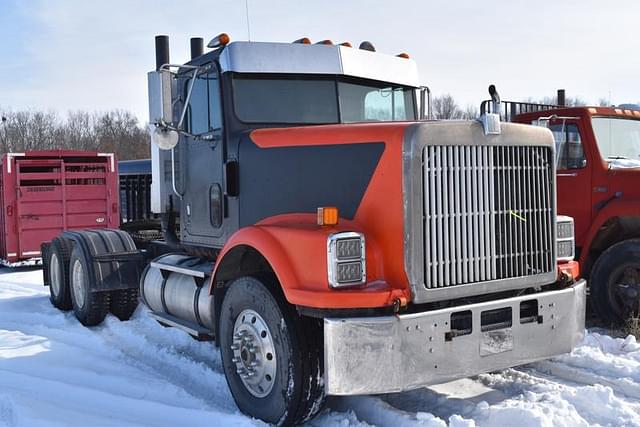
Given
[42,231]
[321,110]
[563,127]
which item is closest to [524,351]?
[321,110]

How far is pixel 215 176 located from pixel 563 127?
413cm

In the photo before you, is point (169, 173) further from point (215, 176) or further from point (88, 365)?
point (88, 365)

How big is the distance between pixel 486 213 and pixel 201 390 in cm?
251

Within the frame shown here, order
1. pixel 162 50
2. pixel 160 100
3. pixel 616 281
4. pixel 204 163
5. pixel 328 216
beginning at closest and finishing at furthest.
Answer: pixel 328 216, pixel 160 100, pixel 204 163, pixel 616 281, pixel 162 50

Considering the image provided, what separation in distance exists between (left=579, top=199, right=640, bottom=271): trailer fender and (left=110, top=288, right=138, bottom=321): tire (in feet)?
16.3

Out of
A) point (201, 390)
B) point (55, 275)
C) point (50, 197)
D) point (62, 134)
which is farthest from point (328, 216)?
point (62, 134)

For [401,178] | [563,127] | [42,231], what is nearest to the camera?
[401,178]

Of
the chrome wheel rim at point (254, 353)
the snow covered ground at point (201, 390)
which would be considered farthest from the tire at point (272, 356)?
the snow covered ground at point (201, 390)

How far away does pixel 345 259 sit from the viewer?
370 cm

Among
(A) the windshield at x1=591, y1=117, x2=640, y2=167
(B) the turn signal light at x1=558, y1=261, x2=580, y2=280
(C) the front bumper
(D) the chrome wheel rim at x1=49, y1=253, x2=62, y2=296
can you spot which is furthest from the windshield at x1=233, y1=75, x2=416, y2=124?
(D) the chrome wheel rim at x1=49, y1=253, x2=62, y2=296

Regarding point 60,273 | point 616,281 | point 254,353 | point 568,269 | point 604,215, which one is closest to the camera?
point 254,353

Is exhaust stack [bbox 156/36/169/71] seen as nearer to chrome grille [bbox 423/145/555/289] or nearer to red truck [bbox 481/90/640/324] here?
red truck [bbox 481/90/640/324]

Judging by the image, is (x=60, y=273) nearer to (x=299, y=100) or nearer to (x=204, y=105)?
(x=204, y=105)

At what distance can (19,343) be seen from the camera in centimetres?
621
